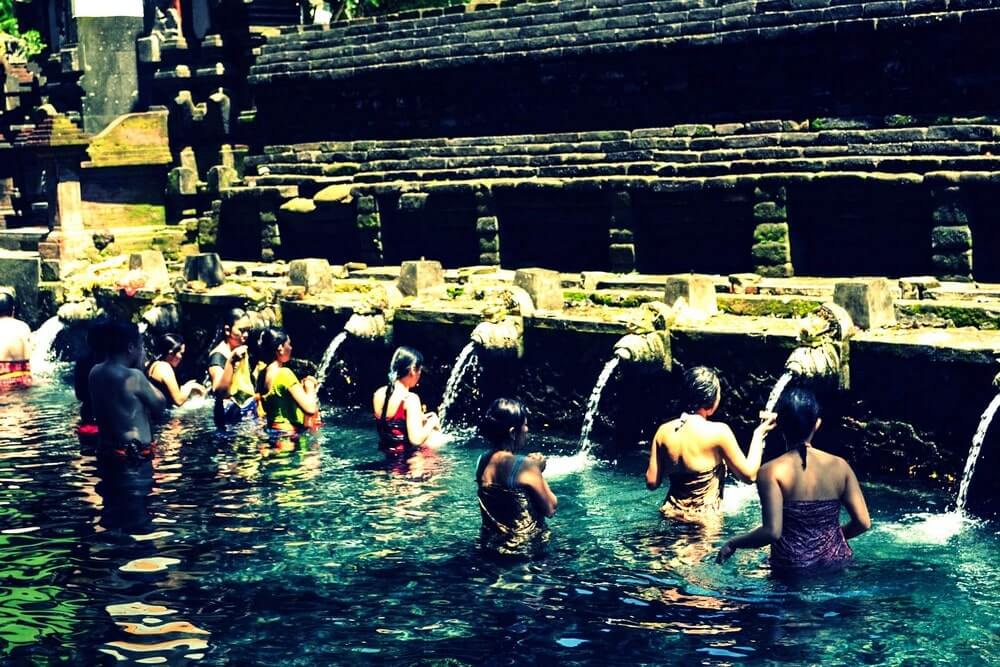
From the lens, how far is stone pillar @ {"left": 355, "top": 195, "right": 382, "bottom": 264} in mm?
22062

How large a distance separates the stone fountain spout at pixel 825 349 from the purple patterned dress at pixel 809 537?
137 inches

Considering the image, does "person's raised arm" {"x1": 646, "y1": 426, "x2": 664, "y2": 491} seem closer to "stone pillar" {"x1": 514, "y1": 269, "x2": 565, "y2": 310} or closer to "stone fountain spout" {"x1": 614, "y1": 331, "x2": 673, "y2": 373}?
"stone fountain spout" {"x1": 614, "y1": 331, "x2": 673, "y2": 373}

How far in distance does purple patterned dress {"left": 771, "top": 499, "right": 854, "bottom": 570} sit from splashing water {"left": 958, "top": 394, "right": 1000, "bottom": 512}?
287 centimetres

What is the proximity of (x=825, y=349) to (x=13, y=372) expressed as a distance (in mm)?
11500

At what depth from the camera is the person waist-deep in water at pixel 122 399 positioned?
11.1 m

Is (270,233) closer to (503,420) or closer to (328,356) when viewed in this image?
(328,356)

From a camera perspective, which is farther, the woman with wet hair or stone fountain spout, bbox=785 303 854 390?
the woman with wet hair

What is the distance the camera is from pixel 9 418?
1734 centimetres

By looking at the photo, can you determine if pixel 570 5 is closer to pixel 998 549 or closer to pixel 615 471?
pixel 615 471

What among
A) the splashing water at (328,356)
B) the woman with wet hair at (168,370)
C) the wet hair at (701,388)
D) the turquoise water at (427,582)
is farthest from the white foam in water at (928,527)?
the splashing water at (328,356)

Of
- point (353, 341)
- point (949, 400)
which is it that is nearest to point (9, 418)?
point (353, 341)

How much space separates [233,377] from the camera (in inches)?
614

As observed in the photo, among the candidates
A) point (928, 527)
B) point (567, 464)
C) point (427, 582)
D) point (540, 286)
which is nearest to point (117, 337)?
point (427, 582)

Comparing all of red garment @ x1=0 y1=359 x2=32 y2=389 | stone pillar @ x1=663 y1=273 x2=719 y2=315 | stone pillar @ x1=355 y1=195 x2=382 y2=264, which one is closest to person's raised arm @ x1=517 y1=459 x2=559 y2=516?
stone pillar @ x1=663 y1=273 x2=719 y2=315
